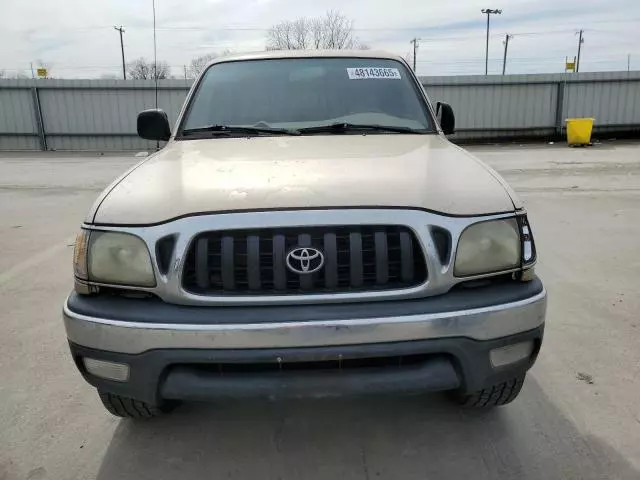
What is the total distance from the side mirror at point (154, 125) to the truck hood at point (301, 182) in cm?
93

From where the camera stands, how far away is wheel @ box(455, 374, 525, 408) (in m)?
2.35

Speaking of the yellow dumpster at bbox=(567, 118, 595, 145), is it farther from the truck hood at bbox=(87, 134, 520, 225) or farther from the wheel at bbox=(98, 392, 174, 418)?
the wheel at bbox=(98, 392, 174, 418)

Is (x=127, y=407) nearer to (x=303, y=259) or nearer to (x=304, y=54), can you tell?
(x=303, y=259)

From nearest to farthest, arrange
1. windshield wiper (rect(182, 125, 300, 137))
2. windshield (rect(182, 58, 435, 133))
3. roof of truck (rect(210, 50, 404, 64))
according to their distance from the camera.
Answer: windshield wiper (rect(182, 125, 300, 137))
windshield (rect(182, 58, 435, 133))
roof of truck (rect(210, 50, 404, 64))

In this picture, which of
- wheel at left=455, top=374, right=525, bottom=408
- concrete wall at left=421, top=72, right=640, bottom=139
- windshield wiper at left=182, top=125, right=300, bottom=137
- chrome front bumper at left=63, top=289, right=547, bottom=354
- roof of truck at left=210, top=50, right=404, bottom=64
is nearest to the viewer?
chrome front bumper at left=63, top=289, right=547, bottom=354

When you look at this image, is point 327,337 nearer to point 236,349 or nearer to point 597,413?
point 236,349

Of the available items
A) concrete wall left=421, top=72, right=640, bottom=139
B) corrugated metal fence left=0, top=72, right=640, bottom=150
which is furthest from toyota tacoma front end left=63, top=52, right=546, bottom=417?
concrete wall left=421, top=72, right=640, bottom=139

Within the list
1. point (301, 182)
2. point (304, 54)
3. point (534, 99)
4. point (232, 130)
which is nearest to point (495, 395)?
point (301, 182)

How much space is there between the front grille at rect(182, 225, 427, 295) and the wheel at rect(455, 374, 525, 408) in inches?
29.1

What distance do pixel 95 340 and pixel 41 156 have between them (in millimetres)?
17876

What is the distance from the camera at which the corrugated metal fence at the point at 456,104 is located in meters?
19.3

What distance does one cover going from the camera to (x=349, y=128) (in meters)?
3.19

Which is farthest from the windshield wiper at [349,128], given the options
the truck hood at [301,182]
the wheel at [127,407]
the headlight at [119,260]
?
the wheel at [127,407]

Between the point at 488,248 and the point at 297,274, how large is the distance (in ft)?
2.44
